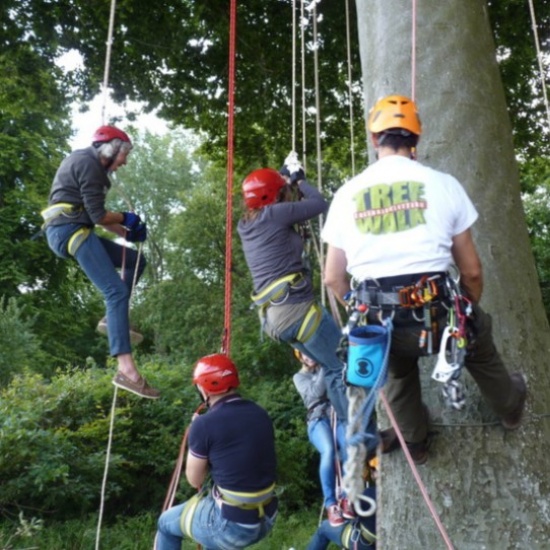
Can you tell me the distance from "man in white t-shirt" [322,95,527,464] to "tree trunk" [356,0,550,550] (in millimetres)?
498

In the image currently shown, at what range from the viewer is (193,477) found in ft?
13.9

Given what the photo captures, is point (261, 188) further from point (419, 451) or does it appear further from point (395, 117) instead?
point (419, 451)

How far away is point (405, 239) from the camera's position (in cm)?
276

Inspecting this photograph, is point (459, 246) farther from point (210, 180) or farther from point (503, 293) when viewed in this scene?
point (210, 180)

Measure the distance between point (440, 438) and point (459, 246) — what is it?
0.89 metres

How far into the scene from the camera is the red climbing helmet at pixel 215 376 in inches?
169

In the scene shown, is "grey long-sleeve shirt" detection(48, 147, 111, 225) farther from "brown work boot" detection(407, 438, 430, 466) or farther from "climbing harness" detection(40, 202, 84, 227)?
"brown work boot" detection(407, 438, 430, 466)

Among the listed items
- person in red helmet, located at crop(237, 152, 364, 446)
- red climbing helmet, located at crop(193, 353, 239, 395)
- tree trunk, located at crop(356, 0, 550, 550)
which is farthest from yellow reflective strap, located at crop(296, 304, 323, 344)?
tree trunk, located at crop(356, 0, 550, 550)

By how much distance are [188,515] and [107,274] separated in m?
1.38

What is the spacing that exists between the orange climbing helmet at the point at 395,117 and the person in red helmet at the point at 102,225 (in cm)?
180

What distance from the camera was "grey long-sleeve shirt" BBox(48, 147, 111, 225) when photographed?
4.24 meters

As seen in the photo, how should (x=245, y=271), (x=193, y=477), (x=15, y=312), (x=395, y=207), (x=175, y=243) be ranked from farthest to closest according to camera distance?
1. (x=175, y=243)
2. (x=245, y=271)
3. (x=15, y=312)
4. (x=193, y=477)
5. (x=395, y=207)

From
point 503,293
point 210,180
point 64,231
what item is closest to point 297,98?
point 64,231

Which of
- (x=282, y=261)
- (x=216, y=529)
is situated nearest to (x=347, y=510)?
(x=216, y=529)
